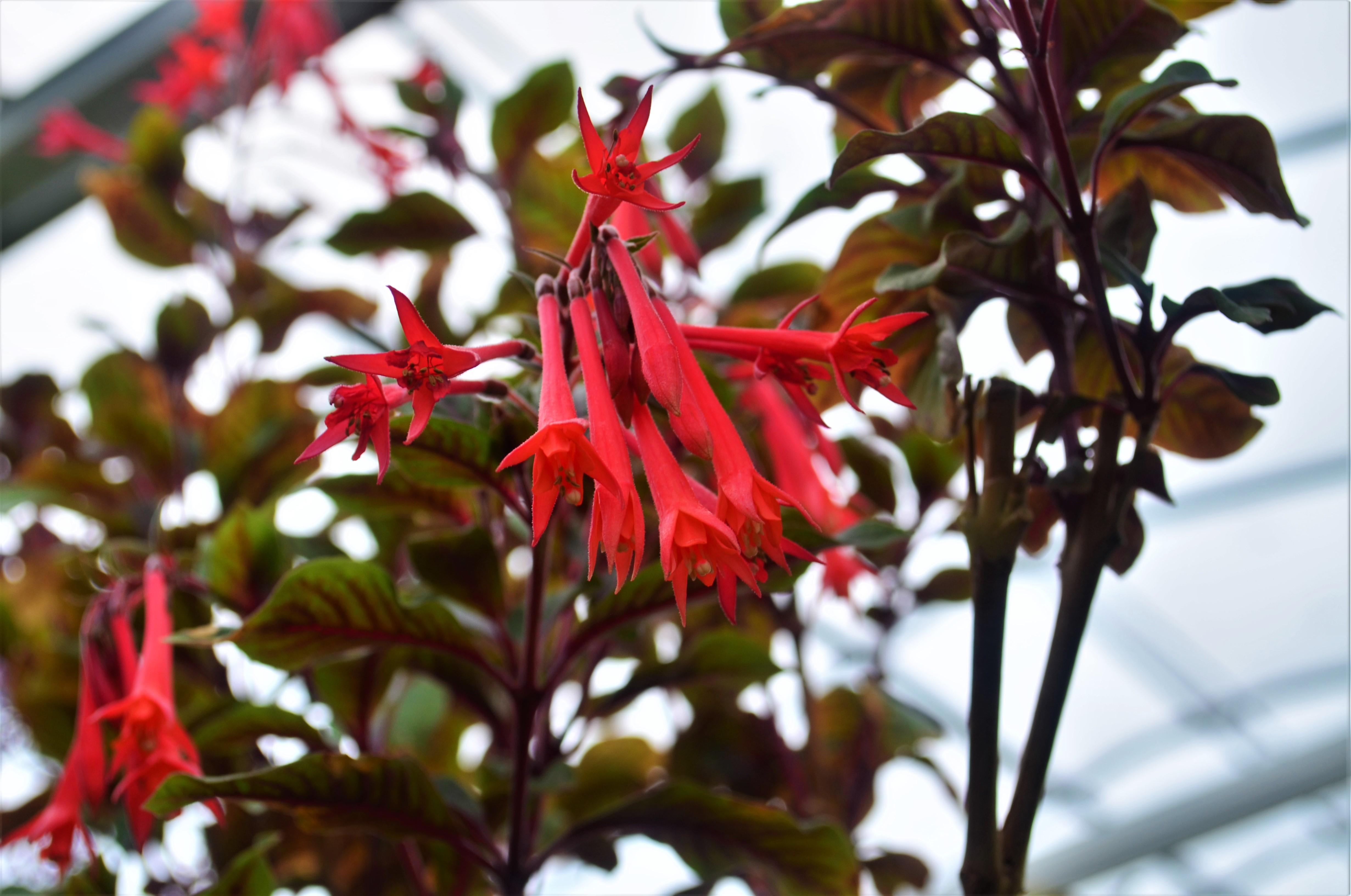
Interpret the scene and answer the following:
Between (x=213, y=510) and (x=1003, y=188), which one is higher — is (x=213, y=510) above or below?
below

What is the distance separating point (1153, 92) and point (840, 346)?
180 millimetres

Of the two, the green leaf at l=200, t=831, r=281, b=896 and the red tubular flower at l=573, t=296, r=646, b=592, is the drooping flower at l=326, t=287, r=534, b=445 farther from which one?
the green leaf at l=200, t=831, r=281, b=896

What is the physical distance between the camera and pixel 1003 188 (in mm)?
506

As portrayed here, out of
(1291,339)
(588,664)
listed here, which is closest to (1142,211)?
(588,664)

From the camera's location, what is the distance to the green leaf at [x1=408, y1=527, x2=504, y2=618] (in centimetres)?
54

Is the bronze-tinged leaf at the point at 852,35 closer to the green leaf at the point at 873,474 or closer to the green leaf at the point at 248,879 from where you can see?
the green leaf at the point at 873,474

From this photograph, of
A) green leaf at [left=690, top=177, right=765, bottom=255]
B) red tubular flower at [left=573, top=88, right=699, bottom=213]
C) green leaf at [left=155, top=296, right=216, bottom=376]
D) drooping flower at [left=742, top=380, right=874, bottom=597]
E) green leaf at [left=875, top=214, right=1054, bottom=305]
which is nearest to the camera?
red tubular flower at [left=573, top=88, right=699, bottom=213]

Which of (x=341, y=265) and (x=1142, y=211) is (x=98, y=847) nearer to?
(x=1142, y=211)

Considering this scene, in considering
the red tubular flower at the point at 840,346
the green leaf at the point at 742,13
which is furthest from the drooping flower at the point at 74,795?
the green leaf at the point at 742,13

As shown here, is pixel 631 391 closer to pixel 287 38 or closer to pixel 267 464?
pixel 267 464

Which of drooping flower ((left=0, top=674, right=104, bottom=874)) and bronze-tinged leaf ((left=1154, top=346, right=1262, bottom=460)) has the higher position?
bronze-tinged leaf ((left=1154, top=346, right=1262, bottom=460))

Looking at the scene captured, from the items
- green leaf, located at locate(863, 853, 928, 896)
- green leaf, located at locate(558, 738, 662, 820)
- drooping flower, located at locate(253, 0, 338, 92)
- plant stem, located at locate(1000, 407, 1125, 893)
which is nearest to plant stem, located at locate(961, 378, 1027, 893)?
plant stem, located at locate(1000, 407, 1125, 893)

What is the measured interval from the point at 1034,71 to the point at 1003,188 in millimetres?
102

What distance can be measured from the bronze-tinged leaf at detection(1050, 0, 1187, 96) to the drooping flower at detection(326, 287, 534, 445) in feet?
1.14
